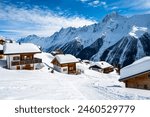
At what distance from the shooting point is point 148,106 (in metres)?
15.8

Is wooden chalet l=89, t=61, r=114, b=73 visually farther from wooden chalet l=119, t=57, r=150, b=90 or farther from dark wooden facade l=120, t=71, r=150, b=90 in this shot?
dark wooden facade l=120, t=71, r=150, b=90

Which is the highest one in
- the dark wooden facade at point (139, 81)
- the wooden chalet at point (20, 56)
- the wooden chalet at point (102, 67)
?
the wooden chalet at point (20, 56)

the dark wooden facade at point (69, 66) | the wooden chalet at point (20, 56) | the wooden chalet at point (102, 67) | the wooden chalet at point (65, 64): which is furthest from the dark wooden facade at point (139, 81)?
the wooden chalet at point (102, 67)

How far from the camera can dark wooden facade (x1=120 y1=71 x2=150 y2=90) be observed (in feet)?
120

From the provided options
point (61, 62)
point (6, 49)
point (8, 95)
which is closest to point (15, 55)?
point (6, 49)

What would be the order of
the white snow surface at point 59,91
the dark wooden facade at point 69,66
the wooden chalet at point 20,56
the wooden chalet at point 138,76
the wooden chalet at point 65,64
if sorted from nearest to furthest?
1. the white snow surface at point 59,91
2. the wooden chalet at point 138,76
3. the wooden chalet at point 20,56
4. the wooden chalet at point 65,64
5. the dark wooden facade at point 69,66

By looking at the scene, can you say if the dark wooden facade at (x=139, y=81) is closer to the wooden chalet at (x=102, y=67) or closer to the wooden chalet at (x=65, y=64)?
the wooden chalet at (x=65, y=64)

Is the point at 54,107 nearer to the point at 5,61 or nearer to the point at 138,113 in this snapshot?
the point at 138,113

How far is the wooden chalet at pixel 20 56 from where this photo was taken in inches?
2051

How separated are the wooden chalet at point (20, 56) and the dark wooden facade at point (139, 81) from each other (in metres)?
24.5

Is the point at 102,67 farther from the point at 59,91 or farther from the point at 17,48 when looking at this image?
the point at 59,91

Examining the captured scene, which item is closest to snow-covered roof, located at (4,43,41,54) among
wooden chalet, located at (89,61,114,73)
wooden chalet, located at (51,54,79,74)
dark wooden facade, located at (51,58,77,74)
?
wooden chalet, located at (51,54,79,74)

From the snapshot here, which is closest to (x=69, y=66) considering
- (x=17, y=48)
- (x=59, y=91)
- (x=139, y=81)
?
(x=17, y=48)

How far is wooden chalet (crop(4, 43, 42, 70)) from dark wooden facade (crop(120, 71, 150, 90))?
24.5 metres
